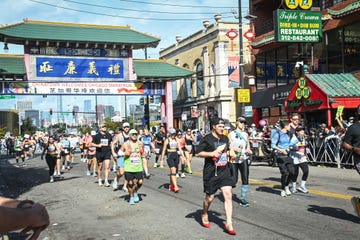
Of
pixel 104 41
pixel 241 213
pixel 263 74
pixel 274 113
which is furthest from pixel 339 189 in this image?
pixel 104 41

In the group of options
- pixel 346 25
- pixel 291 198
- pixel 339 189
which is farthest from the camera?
pixel 346 25

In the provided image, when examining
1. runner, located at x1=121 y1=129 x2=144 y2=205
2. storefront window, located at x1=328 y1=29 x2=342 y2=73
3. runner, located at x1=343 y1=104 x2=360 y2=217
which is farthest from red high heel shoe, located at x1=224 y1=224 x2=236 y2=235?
storefront window, located at x1=328 y1=29 x2=342 y2=73

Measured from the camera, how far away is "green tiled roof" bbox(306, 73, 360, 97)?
69.8ft

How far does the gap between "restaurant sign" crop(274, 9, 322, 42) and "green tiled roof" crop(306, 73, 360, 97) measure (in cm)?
246

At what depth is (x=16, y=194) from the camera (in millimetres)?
12391

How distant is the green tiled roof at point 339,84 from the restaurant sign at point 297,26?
8.07 feet

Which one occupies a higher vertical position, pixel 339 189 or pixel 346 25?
pixel 346 25

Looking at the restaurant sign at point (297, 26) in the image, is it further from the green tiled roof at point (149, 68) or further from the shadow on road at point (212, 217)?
the shadow on road at point (212, 217)

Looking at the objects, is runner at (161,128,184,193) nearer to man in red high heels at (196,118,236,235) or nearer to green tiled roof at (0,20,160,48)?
man in red high heels at (196,118,236,235)

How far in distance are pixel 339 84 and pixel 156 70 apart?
709 inches

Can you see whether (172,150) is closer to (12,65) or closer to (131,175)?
(131,175)

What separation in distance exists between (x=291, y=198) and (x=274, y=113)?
20443mm

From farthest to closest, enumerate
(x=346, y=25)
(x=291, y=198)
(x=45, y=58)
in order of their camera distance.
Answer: (x=45, y=58) < (x=346, y=25) < (x=291, y=198)

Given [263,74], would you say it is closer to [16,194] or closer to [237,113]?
[237,113]
